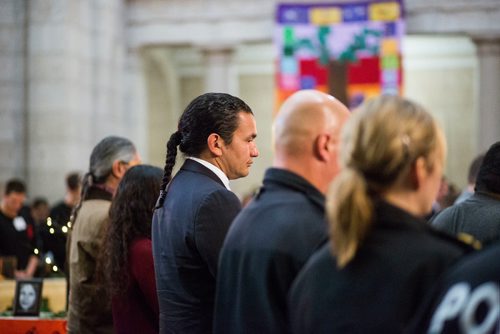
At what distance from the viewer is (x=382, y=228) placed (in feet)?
7.30

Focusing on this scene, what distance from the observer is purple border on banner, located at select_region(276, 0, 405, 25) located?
1847cm

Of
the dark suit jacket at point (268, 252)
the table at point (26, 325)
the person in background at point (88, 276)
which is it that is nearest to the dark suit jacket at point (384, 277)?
the dark suit jacket at point (268, 252)

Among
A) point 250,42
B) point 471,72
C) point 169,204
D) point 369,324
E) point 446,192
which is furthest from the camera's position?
point 471,72

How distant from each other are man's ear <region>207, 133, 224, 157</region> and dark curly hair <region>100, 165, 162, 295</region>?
2.23 ft

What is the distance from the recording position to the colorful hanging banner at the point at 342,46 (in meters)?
18.4

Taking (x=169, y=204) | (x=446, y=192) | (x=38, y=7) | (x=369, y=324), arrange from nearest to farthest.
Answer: (x=369, y=324) → (x=169, y=204) → (x=446, y=192) → (x=38, y=7)

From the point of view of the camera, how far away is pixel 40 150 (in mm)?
17344

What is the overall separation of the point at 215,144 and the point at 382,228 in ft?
5.21

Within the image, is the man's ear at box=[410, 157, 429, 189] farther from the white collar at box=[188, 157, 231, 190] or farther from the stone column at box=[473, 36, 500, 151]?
the stone column at box=[473, 36, 500, 151]

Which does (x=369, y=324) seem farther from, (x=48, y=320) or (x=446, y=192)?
(x=446, y=192)

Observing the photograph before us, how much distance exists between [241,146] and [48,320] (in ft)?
9.99

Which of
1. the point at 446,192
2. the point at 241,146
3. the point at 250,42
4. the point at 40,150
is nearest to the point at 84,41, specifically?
the point at 40,150

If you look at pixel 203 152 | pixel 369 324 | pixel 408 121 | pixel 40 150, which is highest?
pixel 408 121

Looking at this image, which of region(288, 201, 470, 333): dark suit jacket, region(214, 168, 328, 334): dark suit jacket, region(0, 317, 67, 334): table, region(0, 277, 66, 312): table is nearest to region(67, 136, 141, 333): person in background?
region(0, 317, 67, 334): table
